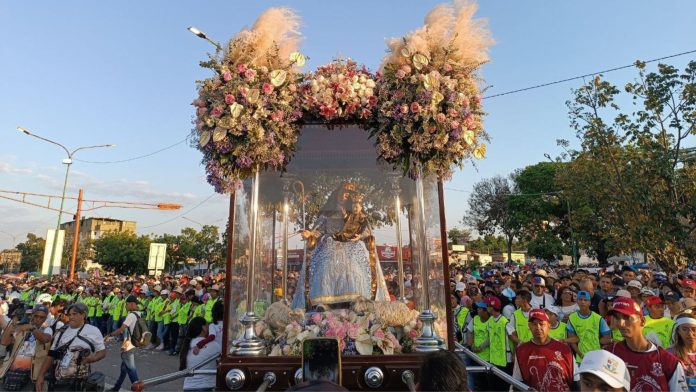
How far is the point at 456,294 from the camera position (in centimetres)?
967

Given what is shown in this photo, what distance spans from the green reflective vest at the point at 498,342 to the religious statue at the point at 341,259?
221cm

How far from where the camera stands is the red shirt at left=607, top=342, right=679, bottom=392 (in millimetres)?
3314

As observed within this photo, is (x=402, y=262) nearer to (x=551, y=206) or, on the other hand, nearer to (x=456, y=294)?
(x=456, y=294)

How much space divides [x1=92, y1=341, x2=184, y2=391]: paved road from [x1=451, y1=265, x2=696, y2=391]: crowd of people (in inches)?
212

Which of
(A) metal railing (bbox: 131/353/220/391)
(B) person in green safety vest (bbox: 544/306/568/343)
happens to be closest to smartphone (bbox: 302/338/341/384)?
(A) metal railing (bbox: 131/353/220/391)

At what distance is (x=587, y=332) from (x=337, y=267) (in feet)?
10.9

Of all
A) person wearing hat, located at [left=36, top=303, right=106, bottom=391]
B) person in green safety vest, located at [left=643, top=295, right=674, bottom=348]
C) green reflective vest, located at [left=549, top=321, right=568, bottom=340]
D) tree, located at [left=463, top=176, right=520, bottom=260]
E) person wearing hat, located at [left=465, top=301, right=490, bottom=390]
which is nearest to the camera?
person in green safety vest, located at [left=643, top=295, right=674, bottom=348]

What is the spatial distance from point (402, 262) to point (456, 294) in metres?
3.91

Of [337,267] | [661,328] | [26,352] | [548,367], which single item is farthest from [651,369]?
[26,352]

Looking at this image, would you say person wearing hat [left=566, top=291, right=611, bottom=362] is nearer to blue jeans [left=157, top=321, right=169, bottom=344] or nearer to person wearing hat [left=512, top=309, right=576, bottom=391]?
person wearing hat [left=512, top=309, right=576, bottom=391]

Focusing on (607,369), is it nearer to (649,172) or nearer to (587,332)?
(587,332)

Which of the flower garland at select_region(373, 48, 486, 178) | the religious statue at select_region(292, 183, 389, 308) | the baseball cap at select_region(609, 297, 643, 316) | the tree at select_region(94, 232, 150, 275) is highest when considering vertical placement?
the tree at select_region(94, 232, 150, 275)

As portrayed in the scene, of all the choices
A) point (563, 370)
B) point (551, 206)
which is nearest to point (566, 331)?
point (563, 370)

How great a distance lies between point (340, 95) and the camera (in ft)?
14.8
